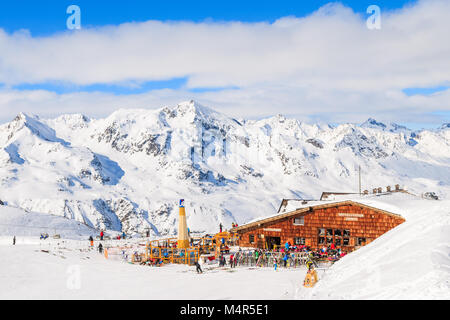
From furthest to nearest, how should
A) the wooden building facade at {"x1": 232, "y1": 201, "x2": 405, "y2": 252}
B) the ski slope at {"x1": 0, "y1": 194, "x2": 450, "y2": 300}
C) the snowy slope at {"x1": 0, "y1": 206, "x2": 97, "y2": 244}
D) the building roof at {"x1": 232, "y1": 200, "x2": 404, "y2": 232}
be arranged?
the snowy slope at {"x1": 0, "y1": 206, "x2": 97, "y2": 244}, the wooden building facade at {"x1": 232, "y1": 201, "x2": 405, "y2": 252}, the building roof at {"x1": 232, "y1": 200, "x2": 404, "y2": 232}, the ski slope at {"x1": 0, "y1": 194, "x2": 450, "y2": 300}

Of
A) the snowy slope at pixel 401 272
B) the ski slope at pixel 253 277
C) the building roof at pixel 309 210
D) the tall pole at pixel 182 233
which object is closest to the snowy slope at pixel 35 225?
the tall pole at pixel 182 233

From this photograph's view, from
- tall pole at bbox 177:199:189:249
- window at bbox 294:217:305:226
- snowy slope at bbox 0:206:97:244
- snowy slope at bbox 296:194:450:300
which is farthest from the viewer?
snowy slope at bbox 0:206:97:244

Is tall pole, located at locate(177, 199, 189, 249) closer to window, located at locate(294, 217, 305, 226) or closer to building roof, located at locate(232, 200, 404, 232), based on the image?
building roof, located at locate(232, 200, 404, 232)

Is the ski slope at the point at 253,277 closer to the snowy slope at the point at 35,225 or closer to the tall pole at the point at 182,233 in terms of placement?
the tall pole at the point at 182,233

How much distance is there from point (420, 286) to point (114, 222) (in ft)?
468

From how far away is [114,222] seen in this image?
5763 inches

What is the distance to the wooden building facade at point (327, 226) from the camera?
102 ft

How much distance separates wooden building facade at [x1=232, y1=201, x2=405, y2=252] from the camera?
31109mm

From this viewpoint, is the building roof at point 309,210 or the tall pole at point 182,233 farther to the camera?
the building roof at point 309,210

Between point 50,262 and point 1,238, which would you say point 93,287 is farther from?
point 1,238

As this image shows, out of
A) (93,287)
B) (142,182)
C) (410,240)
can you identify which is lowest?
(93,287)

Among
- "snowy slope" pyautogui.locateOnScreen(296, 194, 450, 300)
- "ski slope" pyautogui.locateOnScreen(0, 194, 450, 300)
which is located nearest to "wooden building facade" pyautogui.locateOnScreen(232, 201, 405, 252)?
"ski slope" pyautogui.locateOnScreen(0, 194, 450, 300)
